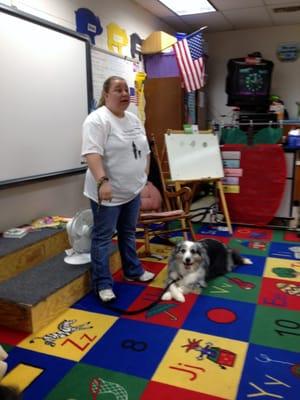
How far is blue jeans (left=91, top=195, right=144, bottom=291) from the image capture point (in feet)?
7.88

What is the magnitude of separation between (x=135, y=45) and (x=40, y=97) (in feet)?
6.64

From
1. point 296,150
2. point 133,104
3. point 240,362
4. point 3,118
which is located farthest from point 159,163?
point 240,362

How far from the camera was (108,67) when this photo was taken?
160 inches

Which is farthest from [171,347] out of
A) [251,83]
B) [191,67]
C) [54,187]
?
[251,83]

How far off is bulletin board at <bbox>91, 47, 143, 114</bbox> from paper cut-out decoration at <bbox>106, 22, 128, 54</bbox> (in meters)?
0.10

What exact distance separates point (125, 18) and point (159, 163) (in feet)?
6.07

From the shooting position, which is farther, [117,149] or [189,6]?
[189,6]

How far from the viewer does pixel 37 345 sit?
2029 mm

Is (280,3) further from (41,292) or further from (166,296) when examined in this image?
(41,292)

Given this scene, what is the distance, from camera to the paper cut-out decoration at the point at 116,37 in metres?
4.09

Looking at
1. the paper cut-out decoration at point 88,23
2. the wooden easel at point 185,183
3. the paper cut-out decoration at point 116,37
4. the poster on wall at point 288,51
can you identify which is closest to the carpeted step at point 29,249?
the wooden easel at point 185,183

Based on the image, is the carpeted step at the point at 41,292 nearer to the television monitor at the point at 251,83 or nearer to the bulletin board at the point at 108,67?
the bulletin board at the point at 108,67

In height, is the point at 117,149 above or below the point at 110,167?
above

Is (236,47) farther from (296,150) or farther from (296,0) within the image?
(296,150)
